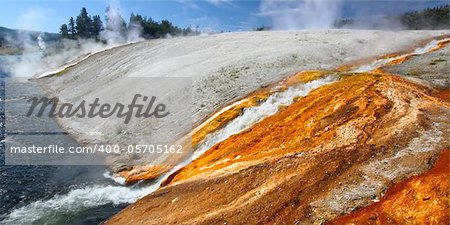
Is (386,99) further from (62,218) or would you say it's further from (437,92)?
(62,218)

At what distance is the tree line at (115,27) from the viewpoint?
84.3 metres

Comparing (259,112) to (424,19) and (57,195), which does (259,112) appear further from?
(424,19)

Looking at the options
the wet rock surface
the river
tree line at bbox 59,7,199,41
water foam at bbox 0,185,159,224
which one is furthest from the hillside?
tree line at bbox 59,7,199,41

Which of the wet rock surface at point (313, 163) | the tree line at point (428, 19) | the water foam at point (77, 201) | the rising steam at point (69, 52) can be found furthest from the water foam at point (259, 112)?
the tree line at point (428, 19)

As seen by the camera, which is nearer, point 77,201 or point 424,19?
point 77,201

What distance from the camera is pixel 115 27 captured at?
83.9 m

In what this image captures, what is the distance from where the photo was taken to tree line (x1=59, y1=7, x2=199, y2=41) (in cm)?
8431

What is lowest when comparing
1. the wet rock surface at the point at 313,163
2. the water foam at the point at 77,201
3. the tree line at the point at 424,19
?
the water foam at the point at 77,201

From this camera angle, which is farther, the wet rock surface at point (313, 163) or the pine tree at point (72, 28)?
the pine tree at point (72, 28)

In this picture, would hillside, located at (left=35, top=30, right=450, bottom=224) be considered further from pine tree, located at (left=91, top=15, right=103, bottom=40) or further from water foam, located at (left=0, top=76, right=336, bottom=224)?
pine tree, located at (left=91, top=15, right=103, bottom=40)

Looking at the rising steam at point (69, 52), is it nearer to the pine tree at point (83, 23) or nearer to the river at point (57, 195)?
the pine tree at point (83, 23)

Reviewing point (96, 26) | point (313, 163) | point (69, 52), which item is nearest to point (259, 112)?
point (313, 163)

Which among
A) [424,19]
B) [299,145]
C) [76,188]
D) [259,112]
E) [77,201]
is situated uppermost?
[424,19]

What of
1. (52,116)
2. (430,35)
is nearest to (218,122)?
(52,116)
